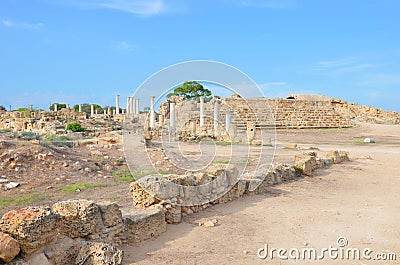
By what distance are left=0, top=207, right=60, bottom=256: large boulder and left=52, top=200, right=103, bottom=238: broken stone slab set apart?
1.45ft

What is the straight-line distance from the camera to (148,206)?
575 centimetres

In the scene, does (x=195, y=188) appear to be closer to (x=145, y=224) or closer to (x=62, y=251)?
(x=145, y=224)

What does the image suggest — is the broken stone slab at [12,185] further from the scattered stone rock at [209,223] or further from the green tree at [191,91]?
the green tree at [191,91]

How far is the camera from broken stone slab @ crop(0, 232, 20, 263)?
11.4 ft

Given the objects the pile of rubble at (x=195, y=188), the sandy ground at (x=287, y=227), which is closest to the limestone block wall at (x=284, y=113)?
the pile of rubble at (x=195, y=188)

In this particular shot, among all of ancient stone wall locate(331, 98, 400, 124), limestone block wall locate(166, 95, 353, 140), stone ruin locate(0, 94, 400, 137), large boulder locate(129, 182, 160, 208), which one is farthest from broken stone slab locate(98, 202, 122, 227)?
ancient stone wall locate(331, 98, 400, 124)

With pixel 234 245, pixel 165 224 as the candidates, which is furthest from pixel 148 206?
pixel 234 245

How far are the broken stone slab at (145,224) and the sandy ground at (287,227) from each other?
111mm

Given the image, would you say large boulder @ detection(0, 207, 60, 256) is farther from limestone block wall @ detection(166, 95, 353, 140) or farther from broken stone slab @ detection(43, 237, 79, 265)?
limestone block wall @ detection(166, 95, 353, 140)

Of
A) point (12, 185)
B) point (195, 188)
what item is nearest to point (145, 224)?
point (195, 188)

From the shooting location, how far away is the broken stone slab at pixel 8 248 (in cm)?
347

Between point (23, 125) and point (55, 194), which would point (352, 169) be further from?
point (23, 125)

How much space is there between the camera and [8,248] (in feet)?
11.5

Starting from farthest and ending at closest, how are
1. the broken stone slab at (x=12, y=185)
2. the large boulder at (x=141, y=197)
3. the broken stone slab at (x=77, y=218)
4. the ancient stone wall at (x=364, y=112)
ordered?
the ancient stone wall at (x=364, y=112)
the broken stone slab at (x=12, y=185)
the large boulder at (x=141, y=197)
the broken stone slab at (x=77, y=218)
